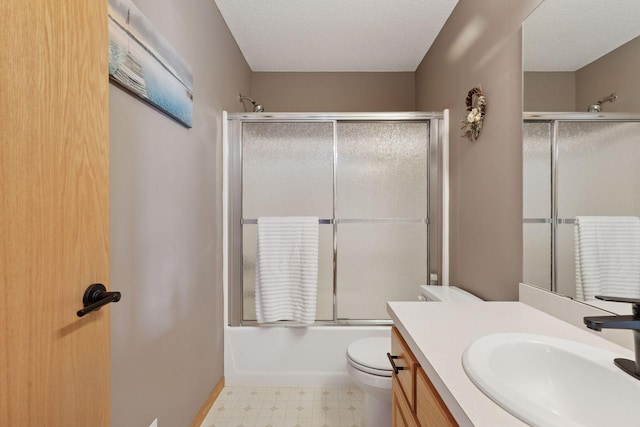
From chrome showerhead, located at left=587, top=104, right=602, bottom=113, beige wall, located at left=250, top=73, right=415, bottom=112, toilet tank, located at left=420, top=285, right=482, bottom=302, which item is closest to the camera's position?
chrome showerhead, located at left=587, top=104, right=602, bottom=113

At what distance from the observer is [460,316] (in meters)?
1.03

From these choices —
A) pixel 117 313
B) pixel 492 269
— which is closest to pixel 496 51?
pixel 492 269

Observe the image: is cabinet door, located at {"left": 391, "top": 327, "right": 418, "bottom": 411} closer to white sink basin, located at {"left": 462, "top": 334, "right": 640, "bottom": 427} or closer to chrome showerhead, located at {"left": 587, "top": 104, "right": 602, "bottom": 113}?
white sink basin, located at {"left": 462, "top": 334, "right": 640, "bottom": 427}

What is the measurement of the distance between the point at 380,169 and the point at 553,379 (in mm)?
1656

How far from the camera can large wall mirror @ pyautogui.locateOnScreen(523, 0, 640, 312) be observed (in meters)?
0.82

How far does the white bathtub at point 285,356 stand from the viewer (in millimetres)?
2117

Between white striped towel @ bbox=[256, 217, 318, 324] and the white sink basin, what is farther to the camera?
white striped towel @ bbox=[256, 217, 318, 324]

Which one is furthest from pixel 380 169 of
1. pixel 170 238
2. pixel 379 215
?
pixel 170 238

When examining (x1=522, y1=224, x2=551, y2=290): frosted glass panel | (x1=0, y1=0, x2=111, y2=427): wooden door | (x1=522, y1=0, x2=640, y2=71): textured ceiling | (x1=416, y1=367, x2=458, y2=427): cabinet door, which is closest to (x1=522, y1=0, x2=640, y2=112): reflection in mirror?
(x1=522, y1=0, x2=640, y2=71): textured ceiling

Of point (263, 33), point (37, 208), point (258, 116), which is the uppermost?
point (263, 33)

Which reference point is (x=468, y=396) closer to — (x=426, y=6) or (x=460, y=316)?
(x=460, y=316)

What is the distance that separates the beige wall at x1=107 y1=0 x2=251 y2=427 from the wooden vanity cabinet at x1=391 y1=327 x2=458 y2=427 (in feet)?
3.17

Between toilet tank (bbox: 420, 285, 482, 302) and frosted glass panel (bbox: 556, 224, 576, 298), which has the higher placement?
frosted glass panel (bbox: 556, 224, 576, 298)

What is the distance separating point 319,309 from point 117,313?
4.78ft
